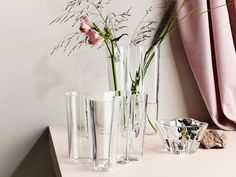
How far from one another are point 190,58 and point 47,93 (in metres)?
0.48

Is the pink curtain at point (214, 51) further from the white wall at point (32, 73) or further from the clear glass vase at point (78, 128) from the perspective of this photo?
the clear glass vase at point (78, 128)

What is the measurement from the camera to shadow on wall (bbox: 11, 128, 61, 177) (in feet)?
4.86

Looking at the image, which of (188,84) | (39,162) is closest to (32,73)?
(39,162)

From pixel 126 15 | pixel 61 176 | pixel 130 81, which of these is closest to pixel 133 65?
pixel 130 81

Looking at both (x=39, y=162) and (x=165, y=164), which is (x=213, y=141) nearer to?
(x=165, y=164)

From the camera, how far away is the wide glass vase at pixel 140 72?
134cm

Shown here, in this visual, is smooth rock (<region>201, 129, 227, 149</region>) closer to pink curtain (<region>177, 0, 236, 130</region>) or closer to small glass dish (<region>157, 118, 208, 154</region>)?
small glass dish (<region>157, 118, 208, 154</region>)

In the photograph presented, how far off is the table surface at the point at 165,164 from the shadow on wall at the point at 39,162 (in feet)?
0.75

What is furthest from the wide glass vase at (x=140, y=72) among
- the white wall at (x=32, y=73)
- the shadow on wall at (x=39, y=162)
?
the shadow on wall at (x=39, y=162)

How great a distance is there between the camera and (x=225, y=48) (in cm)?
142

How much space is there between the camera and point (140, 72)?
1312mm

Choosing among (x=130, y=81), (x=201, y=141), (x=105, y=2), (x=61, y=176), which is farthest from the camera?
(x=105, y=2)

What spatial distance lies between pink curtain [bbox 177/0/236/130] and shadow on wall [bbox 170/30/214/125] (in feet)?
0.22

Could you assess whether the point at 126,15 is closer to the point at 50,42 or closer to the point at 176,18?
the point at 176,18
